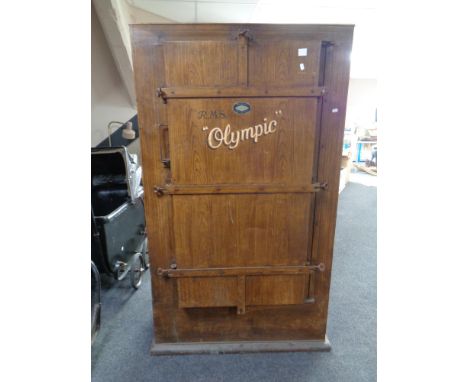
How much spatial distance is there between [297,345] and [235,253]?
0.78m

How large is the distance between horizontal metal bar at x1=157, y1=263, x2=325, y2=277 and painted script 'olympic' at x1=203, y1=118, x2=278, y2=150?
28.0 inches

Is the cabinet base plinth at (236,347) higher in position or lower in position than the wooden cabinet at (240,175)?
lower

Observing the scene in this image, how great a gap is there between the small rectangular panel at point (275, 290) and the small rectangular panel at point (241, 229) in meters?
0.10

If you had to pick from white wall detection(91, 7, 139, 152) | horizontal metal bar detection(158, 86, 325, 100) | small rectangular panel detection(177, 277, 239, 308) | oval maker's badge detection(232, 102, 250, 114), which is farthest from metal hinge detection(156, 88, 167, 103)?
white wall detection(91, 7, 139, 152)

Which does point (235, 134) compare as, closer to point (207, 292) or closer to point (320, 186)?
point (320, 186)

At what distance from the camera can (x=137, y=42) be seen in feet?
4.36

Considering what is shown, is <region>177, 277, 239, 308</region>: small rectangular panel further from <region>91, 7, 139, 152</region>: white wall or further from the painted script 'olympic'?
<region>91, 7, 139, 152</region>: white wall

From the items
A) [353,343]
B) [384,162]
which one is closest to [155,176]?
[384,162]

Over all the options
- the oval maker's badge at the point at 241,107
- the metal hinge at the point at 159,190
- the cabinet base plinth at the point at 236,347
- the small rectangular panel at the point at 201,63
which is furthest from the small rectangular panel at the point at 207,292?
the small rectangular panel at the point at 201,63

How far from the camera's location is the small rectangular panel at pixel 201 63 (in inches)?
52.1

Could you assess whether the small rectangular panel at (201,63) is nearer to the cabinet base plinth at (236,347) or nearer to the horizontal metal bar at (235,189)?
the horizontal metal bar at (235,189)

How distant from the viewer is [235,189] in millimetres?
1466

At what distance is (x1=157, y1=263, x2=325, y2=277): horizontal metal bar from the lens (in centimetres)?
156

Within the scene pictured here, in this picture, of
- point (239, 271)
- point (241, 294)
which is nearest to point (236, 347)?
point (241, 294)
